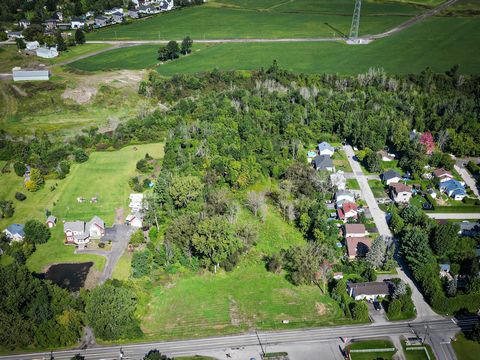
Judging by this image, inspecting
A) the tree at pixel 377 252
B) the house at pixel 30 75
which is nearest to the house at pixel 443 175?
the tree at pixel 377 252

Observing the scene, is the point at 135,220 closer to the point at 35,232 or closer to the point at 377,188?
the point at 35,232

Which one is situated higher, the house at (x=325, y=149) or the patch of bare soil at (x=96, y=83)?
the patch of bare soil at (x=96, y=83)

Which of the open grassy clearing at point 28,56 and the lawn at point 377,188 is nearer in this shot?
the lawn at point 377,188

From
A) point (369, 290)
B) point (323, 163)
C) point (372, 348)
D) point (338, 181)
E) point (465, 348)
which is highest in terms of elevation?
point (323, 163)

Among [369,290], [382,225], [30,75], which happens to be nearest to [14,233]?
[369,290]

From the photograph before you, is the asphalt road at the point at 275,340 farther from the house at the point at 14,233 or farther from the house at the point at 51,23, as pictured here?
the house at the point at 51,23

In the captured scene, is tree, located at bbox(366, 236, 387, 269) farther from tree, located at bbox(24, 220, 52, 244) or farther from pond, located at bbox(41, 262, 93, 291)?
tree, located at bbox(24, 220, 52, 244)
